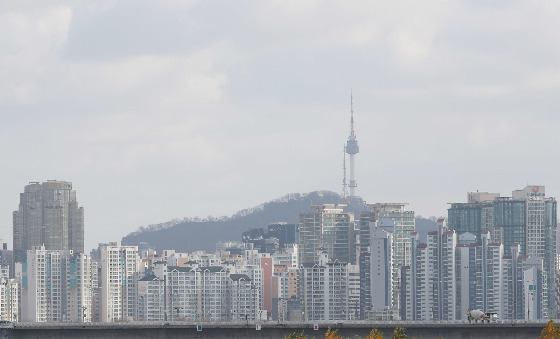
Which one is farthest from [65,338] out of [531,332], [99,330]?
[531,332]

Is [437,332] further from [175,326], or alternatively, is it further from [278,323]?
[175,326]

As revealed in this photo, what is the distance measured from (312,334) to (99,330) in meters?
17.9

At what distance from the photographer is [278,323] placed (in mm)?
125938

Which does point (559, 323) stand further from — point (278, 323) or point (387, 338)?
point (278, 323)

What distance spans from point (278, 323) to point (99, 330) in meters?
15.0

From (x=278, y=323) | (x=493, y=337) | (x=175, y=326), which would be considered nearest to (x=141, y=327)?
(x=175, y=326)

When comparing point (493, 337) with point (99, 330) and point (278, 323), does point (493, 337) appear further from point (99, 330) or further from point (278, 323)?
point (99, 330)

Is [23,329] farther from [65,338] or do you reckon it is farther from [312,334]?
[312,334]

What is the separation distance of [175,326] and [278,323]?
8.67m

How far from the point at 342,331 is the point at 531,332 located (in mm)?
15819

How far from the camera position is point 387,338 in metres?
125

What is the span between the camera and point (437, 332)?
415 feet

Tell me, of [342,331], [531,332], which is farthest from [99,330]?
[531,332]

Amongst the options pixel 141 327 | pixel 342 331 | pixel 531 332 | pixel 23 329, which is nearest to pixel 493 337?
pixel 531 332
